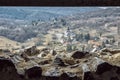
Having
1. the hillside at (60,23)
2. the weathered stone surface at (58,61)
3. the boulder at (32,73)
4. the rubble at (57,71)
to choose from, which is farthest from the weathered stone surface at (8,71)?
the hillside at (60,23)

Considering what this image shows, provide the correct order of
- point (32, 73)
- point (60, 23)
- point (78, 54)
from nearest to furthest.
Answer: point (32, 73) < point (78, 54) < point (60, 23)

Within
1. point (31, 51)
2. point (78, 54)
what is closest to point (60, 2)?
point (78, 54)

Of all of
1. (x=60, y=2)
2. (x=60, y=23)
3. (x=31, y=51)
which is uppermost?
(x=60, y=2)

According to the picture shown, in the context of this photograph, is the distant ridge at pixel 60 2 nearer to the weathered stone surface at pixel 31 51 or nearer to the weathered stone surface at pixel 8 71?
the weathered stone surface at pixel 8 71

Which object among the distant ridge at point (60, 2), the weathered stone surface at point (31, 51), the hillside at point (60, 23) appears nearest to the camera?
the distant ridge at point (60, 2)

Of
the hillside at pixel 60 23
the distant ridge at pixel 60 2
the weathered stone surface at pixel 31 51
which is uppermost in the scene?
the distant ridge at pixel 60 2

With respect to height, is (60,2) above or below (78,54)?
above

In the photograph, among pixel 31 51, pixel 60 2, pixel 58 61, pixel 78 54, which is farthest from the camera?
pixel 31 51

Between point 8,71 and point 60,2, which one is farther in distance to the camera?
point 8,71

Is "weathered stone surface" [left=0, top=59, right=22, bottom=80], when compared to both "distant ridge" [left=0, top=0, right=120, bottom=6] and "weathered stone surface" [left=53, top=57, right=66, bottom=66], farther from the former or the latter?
"distant ridge" [left=0, top=0, right=120, bottom=6]

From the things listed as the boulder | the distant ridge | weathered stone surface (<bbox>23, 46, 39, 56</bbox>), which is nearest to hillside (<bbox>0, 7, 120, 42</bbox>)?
weathered stone surface (<bbox>23, 46, 39, 56</bbox>)

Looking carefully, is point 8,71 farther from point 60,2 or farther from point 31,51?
point 60,2

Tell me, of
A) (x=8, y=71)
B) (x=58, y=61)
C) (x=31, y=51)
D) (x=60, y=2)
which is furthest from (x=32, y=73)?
(x=60, y=2)
